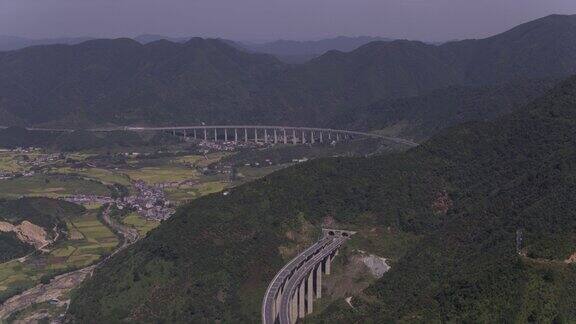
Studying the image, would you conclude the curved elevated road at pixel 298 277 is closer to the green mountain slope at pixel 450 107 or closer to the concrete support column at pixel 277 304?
the concrete support column at pixel 277 304

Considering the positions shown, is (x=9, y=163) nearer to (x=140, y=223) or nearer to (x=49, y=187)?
(x=49, y=187)

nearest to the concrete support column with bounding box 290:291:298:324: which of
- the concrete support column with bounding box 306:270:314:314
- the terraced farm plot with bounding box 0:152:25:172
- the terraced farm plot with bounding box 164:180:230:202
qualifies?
the concrete support column with bounding box 306:270:314:314

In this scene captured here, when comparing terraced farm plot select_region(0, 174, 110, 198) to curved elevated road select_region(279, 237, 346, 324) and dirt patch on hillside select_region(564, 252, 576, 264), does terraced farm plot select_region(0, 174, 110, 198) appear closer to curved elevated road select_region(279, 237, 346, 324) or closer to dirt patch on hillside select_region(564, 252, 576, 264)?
curved elevated road select_region(279, 237, 346, 324)

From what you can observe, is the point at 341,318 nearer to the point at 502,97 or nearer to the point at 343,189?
the point at 343,189

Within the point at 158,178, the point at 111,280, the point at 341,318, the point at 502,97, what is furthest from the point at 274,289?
the point at 502,97

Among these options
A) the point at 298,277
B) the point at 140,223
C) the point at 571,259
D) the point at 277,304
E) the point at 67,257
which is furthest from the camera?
the point at 140,223

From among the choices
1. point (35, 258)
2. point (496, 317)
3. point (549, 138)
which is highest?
point (549, 138)

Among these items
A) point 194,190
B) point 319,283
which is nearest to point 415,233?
point 319,283
